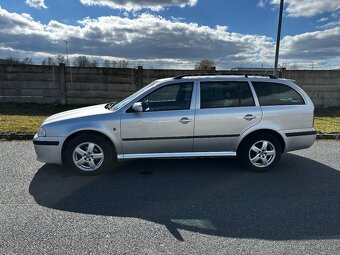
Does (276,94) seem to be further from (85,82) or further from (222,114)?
(85,82)

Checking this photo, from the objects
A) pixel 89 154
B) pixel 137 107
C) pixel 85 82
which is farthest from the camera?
pixel 85 82

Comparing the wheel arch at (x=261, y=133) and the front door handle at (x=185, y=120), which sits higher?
the front door handle at (x=185, y=120)

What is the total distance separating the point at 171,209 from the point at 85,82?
10470 mm

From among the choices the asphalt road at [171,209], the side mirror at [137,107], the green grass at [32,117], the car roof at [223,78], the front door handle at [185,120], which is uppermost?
the car roof at [223,78]

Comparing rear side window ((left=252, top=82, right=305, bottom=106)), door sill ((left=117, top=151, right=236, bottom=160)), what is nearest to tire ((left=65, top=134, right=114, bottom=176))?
door sill ((left=117, top=151, right=236, bottom=160))

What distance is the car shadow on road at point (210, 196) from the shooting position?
10.7 feet

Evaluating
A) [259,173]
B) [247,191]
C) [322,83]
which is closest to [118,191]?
[247,191]

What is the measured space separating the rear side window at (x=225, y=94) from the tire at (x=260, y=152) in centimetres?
63

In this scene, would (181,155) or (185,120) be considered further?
(181,155)

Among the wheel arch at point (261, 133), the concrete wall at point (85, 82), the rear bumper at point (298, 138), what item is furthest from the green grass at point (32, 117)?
the wheel arch at point (261, 133)

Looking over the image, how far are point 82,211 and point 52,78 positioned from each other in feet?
34.9

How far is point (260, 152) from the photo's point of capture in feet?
16.4

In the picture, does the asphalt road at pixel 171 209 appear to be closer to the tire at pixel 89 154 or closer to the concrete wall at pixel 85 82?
the tire at pixel 89 154

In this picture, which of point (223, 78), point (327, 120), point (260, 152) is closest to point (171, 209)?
point (260, 152)
